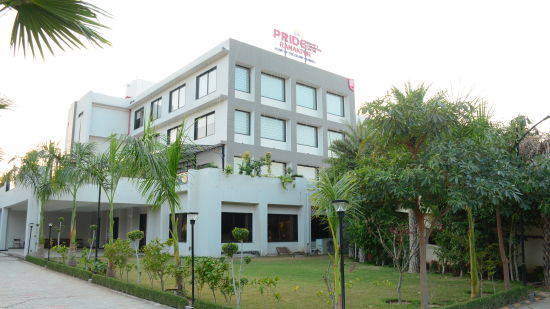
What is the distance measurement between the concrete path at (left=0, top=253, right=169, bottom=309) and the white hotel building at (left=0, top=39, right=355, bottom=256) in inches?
270

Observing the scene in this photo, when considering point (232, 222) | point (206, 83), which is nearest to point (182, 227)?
point (232, 222)

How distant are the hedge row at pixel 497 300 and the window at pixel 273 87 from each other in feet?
64.2

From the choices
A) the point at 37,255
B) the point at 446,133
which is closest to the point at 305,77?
the point at 37,255

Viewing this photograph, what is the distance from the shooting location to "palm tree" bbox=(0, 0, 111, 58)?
3.46 metres

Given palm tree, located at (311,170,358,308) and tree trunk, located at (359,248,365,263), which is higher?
palm tree, located at (311,170,358,308)

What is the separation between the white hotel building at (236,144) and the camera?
2275cm

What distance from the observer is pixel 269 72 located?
27.9 metres

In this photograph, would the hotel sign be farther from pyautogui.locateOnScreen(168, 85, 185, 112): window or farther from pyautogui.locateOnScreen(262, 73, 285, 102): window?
pyautogui.locateOnScreen(168, 85, 185, 112): window

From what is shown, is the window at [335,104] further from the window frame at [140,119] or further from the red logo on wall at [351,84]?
the window frame at [140,119]

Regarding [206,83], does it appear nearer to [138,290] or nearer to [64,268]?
[64,268]

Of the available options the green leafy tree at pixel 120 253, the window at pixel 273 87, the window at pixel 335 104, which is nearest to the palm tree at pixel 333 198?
the green leafy tree at pixel 120 253

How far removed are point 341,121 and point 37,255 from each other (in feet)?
66.8

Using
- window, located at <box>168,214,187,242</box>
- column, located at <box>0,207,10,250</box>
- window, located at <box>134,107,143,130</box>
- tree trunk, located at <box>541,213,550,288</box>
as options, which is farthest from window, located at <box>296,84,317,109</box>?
column, located at <box>0,207,10,250</box>

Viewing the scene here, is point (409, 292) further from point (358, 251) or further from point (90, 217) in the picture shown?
point (90, 217)
